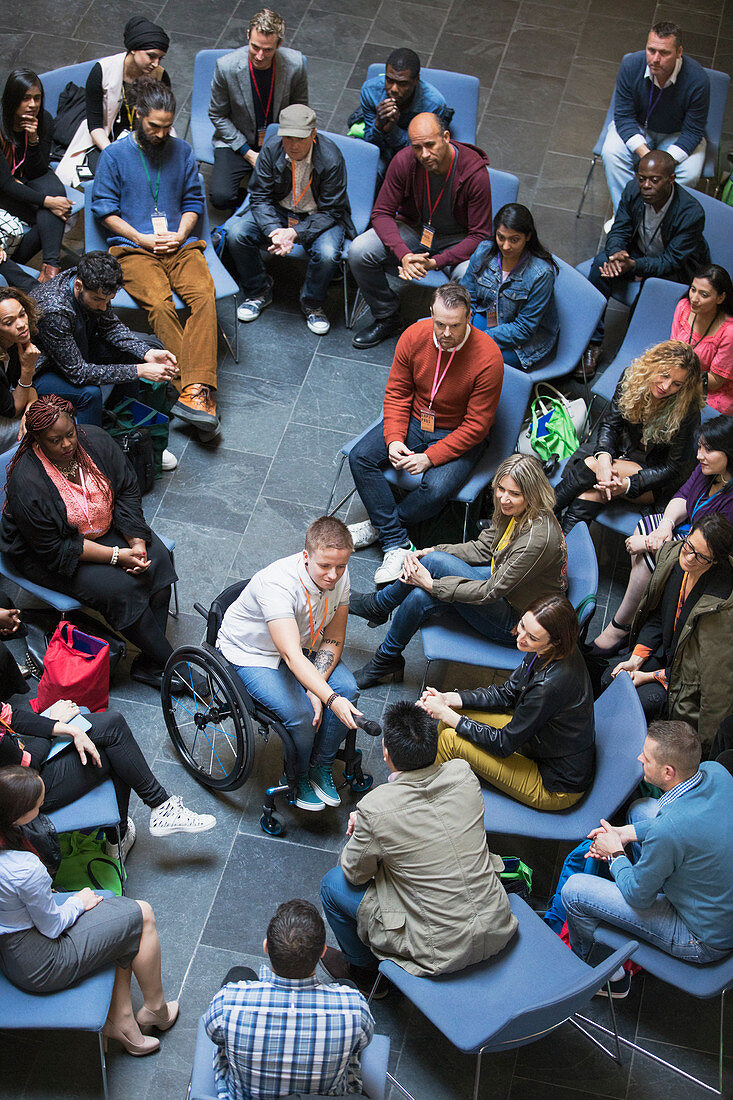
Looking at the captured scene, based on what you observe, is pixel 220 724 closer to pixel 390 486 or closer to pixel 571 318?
pixel 390 486

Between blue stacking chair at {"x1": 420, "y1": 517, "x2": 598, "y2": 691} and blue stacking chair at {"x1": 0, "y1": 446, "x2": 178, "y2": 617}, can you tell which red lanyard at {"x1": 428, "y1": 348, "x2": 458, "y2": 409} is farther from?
blue stacking chair at {"x1": 0, "y1": 446, "x2": 178, "y2": 617}

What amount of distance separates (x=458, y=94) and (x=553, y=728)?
3.89 m

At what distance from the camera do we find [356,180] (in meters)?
5.62

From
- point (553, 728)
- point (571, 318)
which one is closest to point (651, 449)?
point (571, 318)

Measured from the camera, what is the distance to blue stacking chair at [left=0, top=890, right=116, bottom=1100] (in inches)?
114

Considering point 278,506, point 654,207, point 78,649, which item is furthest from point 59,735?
point 654,207

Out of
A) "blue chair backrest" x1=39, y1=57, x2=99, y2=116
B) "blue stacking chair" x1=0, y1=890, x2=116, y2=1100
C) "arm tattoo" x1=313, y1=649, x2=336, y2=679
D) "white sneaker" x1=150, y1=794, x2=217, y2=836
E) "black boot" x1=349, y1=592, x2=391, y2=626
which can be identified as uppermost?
"blue chair backrest" x1=39, y1=57, x2=99, y2=116

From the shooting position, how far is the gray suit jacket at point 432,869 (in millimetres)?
2996

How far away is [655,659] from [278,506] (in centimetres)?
A: 189

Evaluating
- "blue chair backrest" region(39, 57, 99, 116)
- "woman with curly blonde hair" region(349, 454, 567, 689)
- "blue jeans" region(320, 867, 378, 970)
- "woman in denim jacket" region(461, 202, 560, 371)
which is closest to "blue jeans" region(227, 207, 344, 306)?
"woman in denim jacket" region(461, 202, 560, 371)

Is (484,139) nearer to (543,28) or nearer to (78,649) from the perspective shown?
(543,28)

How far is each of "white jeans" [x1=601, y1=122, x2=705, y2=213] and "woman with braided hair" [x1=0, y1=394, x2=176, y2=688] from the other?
3419 millimetres

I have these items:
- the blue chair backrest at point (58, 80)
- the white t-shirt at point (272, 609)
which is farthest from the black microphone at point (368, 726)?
the blue chair backrest at point (58, 80)

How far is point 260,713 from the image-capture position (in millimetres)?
3734
